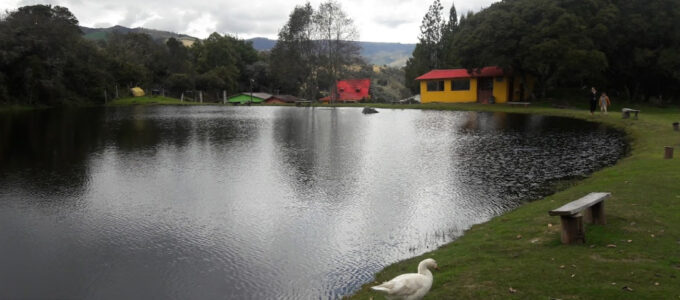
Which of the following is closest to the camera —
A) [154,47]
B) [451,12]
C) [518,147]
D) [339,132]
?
[518,147]

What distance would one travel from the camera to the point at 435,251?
1140 cm

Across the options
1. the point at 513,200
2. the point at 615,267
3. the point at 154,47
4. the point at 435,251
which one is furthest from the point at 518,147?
the point at 154,47

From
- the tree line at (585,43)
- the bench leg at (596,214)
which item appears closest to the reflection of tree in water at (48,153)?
the bench leg at (596,214)

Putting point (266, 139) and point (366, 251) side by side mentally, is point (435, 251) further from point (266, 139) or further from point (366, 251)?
point (266, 139)

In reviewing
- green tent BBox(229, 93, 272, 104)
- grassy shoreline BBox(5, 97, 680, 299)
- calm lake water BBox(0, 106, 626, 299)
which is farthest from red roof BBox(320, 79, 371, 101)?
grassy shoreline BBox(5, 97, 680, 299)

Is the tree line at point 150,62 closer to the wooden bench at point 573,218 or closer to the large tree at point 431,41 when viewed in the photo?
the large tree at point 431,41

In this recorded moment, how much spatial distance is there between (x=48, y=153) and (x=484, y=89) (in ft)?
189

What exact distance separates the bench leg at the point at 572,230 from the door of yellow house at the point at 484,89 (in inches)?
2448

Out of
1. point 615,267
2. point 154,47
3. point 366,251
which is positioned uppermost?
point 154,47

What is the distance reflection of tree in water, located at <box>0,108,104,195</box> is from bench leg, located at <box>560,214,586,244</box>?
1730 cm

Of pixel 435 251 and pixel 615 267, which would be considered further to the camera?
pixel 435 251

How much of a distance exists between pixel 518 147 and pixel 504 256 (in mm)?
19599

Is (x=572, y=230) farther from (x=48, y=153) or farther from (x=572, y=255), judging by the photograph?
(x=48, y=153)

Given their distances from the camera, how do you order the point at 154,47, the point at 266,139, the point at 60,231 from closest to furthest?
the point at 60,231 < the point at 266,139 < the point at 154,47
